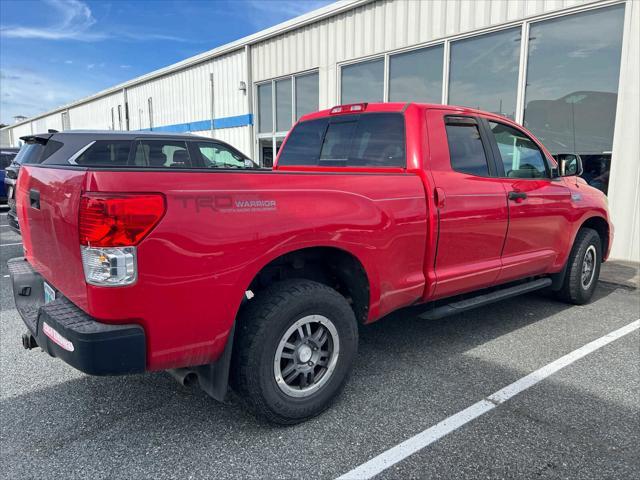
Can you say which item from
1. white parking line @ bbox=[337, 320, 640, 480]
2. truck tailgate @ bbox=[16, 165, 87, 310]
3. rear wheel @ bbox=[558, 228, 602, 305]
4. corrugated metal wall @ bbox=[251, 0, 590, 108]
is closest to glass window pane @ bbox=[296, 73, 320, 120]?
corrugated metal wall @ bbox=[251, 0, 590, 108]

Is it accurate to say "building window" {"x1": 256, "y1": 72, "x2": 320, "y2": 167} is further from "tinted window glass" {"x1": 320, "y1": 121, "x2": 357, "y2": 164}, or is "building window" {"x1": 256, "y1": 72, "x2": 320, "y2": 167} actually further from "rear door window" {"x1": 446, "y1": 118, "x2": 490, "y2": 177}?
"rear door window" {"x1": 446, "y1": 118, "x2": 490, "y2": 177}

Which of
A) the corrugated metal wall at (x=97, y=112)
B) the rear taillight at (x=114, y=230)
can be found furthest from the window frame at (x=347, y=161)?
the corrugated metal wall at (x=97, y=112)

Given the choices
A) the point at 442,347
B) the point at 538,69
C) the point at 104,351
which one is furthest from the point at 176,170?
the point at 538,69

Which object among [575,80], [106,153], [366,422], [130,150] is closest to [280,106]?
[130,150]

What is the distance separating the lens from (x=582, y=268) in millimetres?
4895

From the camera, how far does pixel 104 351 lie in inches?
77.7

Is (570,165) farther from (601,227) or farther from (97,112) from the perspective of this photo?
(97,112)

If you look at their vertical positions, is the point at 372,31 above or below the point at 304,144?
above

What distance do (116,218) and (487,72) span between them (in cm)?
789

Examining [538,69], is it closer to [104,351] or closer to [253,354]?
[253,354]

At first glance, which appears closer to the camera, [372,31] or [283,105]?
[372,31]

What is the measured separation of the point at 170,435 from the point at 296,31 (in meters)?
11.1

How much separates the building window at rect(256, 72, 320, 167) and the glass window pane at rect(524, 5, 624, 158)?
5424mm

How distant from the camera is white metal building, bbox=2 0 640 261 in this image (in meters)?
6.81
